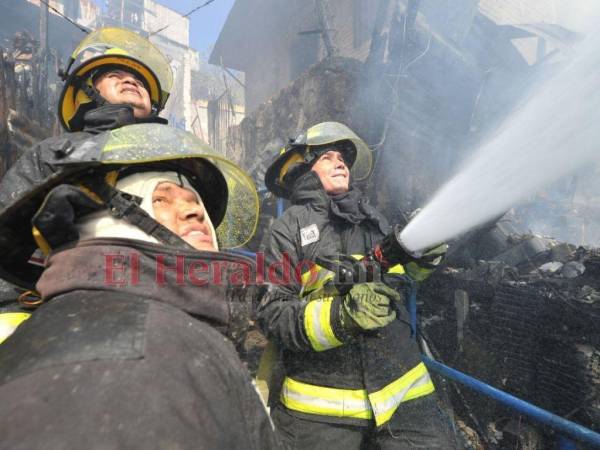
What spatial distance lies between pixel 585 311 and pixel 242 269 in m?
4.08

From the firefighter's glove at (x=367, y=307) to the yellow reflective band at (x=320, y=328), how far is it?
11cm

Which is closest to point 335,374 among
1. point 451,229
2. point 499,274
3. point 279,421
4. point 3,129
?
point 279,421

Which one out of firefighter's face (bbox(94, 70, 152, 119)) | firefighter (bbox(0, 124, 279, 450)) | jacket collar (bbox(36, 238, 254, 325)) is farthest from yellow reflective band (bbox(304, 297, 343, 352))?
firefighter's face (bbox(94, 70, 152, 119))

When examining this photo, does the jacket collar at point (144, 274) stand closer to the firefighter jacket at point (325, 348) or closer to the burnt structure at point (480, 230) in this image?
the firefighter jacket at point (325, 348)

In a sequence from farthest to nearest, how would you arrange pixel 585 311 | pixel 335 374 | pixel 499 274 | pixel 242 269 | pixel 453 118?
1. pixel 453 118
2. pixel 499 274
3. pixel 585 311
4. pixel 335 374
5. pixel 242 269

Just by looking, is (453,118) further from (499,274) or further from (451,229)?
(451,229)

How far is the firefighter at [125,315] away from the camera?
2.06 ft

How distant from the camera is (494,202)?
274 centimetres

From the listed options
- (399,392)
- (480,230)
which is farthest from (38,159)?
(480,230)

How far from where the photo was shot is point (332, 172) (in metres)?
3.27

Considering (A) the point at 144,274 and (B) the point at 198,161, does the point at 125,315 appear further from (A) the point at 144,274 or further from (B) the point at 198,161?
(B) the point at 198,161

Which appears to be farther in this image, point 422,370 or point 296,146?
point 296,146

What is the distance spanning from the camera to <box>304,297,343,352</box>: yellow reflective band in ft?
6.85

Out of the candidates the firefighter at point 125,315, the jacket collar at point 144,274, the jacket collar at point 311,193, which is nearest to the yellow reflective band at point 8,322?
the firefighter at point 125,315
